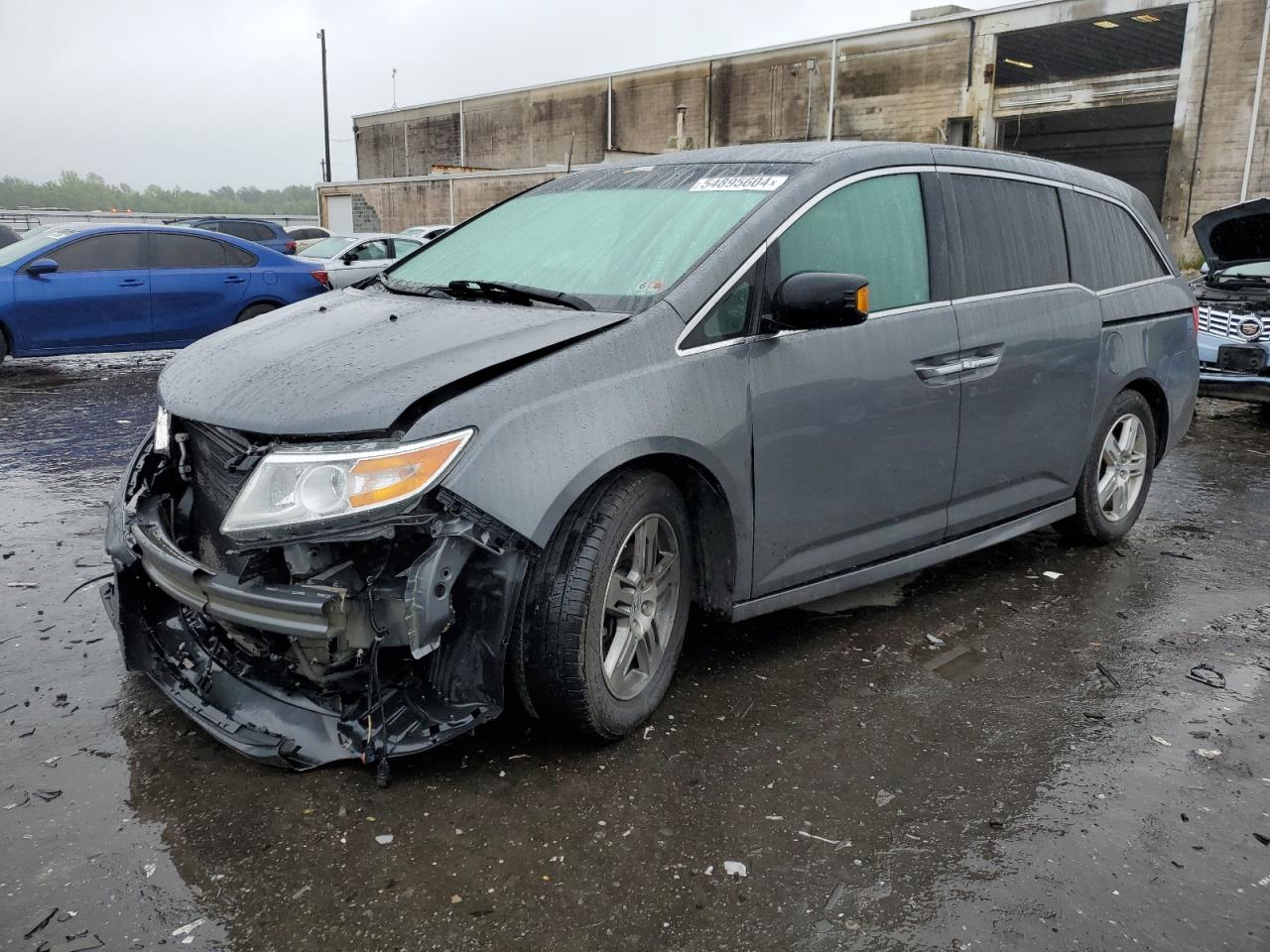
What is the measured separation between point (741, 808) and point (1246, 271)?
8786 mm

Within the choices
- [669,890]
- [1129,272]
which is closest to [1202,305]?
[1129,272]

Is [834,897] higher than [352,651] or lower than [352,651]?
lower

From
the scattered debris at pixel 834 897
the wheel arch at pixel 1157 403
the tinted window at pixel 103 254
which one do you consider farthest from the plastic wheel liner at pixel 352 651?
the tinted window at pixel 103 254

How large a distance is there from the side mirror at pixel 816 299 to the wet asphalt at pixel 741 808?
1266mm

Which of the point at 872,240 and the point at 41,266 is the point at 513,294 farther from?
the point at 41,266

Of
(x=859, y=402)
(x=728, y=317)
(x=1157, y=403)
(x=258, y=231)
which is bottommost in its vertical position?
(x=1157, y=403)

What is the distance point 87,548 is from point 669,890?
3.67 m

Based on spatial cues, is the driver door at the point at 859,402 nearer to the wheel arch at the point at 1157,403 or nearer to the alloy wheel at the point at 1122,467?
the alloy wheel at the point at 1122,467

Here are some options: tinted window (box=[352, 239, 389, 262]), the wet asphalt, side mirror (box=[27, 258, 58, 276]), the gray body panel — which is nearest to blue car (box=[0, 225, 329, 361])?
side mirror (box=[27, 258, 58, 276])

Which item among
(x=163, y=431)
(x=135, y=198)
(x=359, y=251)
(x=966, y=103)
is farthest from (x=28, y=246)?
(x=135, y=198)

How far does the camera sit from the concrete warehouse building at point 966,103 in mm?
26078

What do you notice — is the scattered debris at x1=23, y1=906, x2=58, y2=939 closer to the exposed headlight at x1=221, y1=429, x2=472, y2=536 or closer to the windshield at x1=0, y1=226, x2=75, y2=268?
the exposed headlight at x1=221, y1=429, x2=472, y2=536

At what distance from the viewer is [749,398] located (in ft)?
10.7

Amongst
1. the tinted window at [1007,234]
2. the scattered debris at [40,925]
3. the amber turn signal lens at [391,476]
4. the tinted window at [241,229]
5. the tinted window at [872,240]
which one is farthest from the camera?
the tinted window at [241,229]
